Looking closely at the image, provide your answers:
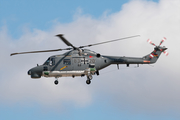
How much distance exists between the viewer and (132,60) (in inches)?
1716

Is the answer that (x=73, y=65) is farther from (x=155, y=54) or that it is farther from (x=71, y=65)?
(x=155, y=54)

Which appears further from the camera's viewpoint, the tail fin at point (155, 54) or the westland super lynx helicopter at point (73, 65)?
the tail fin at point (155, 54)

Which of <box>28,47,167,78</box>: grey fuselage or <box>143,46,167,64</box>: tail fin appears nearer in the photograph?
<box>28,47,167,78</box>: grey fuselage

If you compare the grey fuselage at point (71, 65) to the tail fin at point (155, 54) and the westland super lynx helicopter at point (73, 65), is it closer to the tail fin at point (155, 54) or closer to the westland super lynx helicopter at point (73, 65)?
the westland super lynx helicopter at point (73, 65)

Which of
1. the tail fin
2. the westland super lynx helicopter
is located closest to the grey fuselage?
the westland super lynx helicopter

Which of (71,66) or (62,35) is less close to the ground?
(62,35)

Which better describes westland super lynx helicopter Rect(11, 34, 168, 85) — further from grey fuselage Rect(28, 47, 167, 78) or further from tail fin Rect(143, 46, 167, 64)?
tail fin Rect(143, 46, 167, 64)

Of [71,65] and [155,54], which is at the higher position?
[155,54]

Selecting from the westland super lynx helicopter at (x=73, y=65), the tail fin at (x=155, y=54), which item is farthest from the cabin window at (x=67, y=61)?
the tail fin at (x=155, y=54)

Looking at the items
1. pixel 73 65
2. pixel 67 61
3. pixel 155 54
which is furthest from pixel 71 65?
pixel 155 54

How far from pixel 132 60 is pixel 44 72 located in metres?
13.2

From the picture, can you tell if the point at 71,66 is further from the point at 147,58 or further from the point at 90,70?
the point at 147,58

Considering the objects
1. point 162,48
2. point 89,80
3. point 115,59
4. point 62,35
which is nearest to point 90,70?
point 89,80

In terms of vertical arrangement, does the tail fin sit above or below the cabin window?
above
